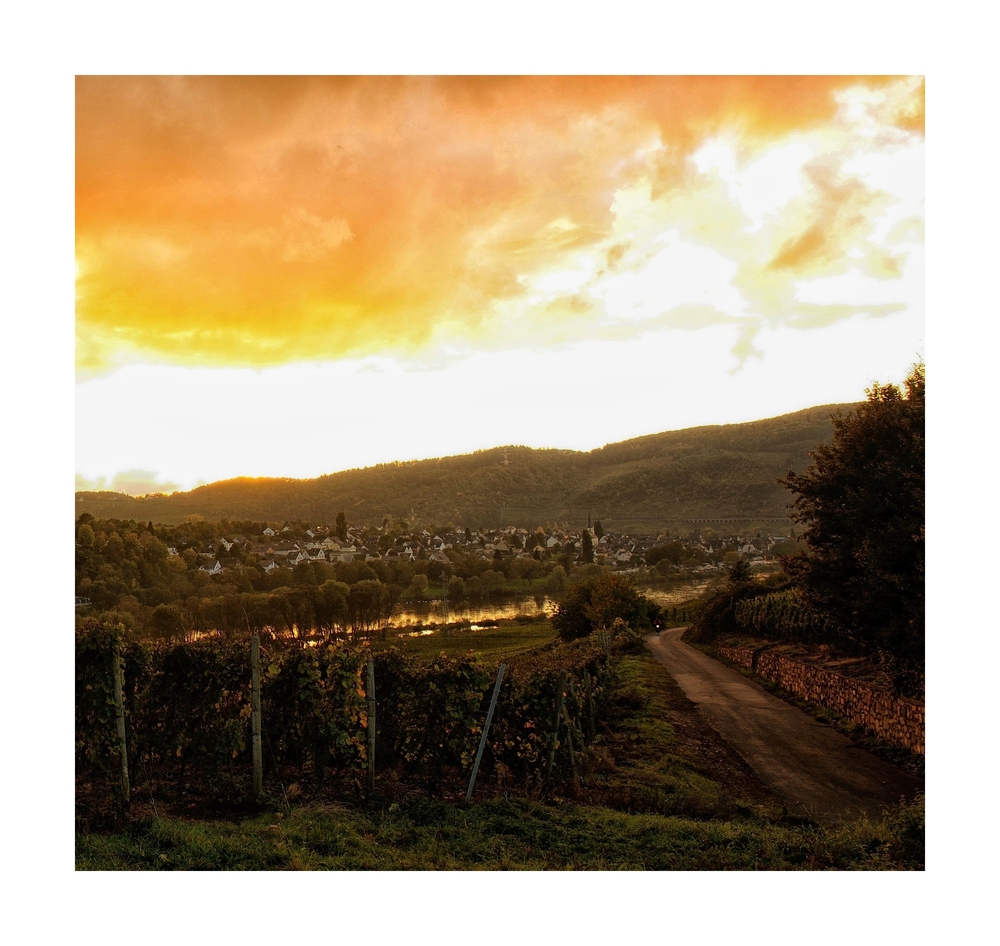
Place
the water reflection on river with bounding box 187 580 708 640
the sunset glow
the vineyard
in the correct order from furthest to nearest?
the water reflection on river with bounding box 187 580 708 640
the sunset glow
the vineyard

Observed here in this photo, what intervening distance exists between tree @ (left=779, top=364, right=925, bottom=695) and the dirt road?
1.31m

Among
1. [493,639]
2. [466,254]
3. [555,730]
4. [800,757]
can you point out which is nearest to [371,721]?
[555,730]

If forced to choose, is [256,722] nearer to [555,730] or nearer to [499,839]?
[499,839]

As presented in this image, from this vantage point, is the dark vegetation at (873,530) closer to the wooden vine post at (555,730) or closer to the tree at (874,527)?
the tree at (874,527)

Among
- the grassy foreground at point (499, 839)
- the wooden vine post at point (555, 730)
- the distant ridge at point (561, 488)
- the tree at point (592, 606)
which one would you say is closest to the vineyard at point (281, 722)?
the wooden vine post at point (555, 730)

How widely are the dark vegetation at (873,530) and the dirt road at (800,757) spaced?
126 cm

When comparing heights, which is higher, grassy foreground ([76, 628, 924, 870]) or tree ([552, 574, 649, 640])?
grassy foreground ([76, 628, 924, 870])

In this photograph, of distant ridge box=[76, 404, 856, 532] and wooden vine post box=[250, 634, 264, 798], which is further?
distant ridge box=[76, 404, 856, 532]

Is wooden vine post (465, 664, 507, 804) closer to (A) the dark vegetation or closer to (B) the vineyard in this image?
(B) the vineyard

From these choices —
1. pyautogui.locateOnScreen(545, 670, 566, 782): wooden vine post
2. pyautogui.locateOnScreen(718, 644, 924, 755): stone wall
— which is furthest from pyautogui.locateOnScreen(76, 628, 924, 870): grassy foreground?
pyautogui.locateOnScreen(718, 644, 924, 755): stone wall

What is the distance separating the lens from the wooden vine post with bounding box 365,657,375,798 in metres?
5.50

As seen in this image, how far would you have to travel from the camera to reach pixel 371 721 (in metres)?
5.54

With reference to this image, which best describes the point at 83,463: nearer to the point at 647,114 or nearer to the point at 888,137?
the point at 647,114
